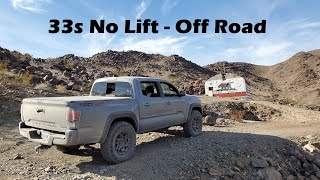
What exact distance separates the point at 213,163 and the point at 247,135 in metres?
3.53

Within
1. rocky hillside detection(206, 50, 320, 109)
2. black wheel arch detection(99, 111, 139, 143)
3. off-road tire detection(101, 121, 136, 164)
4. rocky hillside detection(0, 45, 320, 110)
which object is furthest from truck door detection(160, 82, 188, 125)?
rocky hillside detection(206, 50, 320, 109)

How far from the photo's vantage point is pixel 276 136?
1296 centimetres

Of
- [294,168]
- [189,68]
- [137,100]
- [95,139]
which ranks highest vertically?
[189,68]

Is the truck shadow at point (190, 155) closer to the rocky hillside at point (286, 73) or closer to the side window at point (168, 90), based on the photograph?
the side window at point (168, 90)

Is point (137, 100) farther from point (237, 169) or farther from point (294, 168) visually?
point (294, 168)

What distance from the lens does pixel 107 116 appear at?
7.74m

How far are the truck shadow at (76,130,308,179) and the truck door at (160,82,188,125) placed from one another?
29.1 inches

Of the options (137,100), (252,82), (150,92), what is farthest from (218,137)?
(252,82)

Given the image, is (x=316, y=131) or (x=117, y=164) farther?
(x=316, y=131)

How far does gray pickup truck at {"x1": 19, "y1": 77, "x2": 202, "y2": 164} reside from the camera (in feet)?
23.8

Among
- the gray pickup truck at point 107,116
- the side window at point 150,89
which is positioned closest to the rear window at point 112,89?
the gray pickup truck at point 107,116

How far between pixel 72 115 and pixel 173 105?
12.6 feet

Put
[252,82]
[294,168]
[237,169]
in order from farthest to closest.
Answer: [252,82] < [294,168] < [237,169]

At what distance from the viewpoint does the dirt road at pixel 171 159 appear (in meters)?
7.85
